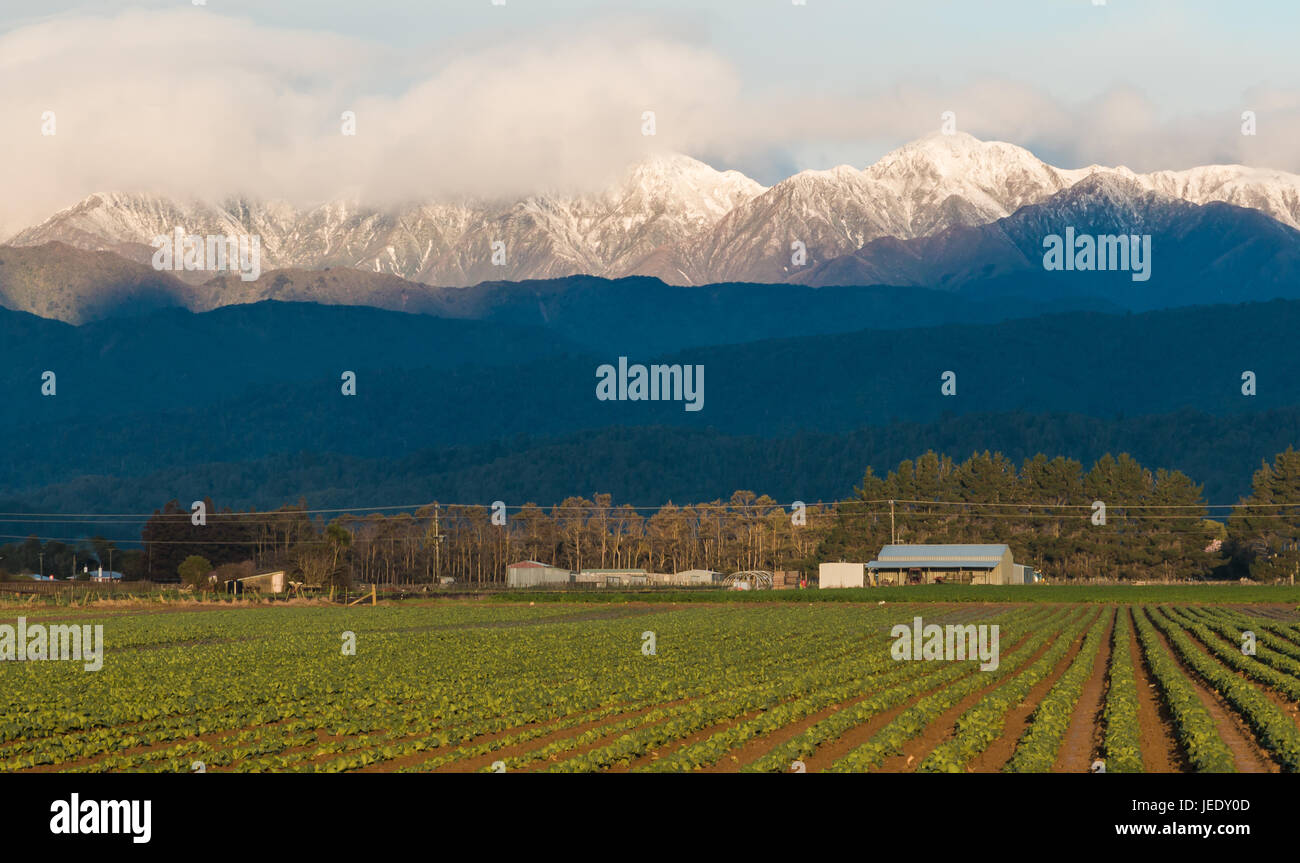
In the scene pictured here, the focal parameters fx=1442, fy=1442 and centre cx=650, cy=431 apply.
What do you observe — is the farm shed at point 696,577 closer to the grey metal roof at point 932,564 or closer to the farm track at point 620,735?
the grey metal roof at point 932,564

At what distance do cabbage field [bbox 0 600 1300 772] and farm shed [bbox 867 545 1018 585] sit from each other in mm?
87293

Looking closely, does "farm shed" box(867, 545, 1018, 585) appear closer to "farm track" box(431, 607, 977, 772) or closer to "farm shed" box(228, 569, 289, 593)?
"farm shed" box(228, 569, 289, 593)

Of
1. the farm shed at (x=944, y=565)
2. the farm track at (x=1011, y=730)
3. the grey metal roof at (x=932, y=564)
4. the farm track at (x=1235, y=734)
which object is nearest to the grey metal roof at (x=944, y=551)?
the farm shed at (x=944, y=565)

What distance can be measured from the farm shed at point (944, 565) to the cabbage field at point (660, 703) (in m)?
87.3

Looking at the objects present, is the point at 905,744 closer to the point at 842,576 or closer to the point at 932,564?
the point at 842,576

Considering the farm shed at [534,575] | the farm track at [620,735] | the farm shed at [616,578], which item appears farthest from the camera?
the farm shed at [534,575]

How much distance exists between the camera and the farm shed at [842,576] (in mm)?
155750

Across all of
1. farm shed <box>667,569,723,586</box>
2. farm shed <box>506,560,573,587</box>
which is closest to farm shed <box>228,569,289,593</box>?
farm shed <box>506,560,573,587</box>

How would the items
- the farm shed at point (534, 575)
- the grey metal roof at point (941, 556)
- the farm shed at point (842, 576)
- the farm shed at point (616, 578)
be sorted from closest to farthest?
the farm shed at point (842, 576), the grey metal roof at point (941, 556), the farm shed at point (616, 578), the farm shed at point (534, 575)

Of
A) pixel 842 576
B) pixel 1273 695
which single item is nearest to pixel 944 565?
pixel 842 576

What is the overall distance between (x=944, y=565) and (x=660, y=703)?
126334 millimetres

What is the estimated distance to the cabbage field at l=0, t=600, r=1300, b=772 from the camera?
30.3m
